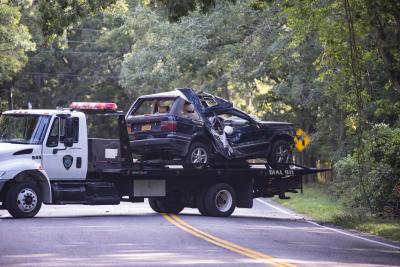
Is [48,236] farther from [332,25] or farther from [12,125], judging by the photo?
[332,25]

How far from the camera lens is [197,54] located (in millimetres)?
39250

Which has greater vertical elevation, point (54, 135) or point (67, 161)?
point (54, 135)

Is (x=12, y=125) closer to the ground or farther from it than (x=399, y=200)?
farther from it

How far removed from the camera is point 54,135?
2130 centimetres

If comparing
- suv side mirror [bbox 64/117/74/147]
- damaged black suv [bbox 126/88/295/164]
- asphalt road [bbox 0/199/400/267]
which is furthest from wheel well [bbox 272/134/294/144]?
suv side mirror [bbox 64/117/74/147]

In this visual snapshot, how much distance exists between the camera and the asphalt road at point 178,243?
44.2 ft

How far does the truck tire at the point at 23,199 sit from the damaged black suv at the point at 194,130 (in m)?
3.03

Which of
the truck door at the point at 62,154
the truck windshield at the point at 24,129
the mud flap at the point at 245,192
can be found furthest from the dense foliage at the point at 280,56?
the mud flap at the point at 245,192

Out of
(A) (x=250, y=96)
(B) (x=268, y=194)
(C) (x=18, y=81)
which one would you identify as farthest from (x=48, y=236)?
(C) (x=18, y=81)

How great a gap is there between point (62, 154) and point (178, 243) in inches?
252

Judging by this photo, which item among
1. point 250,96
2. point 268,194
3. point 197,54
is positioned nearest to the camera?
point 268,194

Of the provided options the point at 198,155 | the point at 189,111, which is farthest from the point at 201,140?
the point at 189,111

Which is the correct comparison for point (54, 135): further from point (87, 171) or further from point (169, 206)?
point (169, 206)

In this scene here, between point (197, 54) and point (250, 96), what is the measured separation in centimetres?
1990
